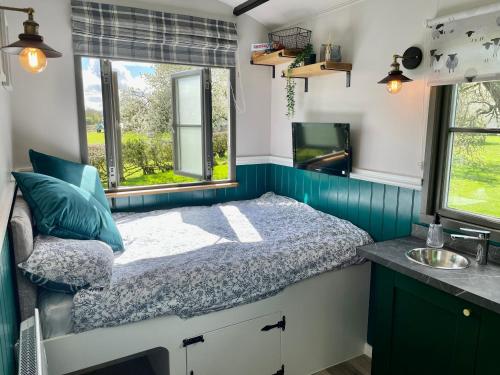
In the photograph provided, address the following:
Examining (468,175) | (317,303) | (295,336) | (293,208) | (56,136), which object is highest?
(56,136)

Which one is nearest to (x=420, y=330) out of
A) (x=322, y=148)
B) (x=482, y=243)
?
(x=482, y=243)

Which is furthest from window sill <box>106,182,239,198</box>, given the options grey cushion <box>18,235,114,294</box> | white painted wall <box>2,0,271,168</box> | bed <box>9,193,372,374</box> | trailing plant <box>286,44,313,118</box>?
grey cushion <box>18,235,114,294</box>

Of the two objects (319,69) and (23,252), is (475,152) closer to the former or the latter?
(319,69)

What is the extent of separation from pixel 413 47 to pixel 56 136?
2.52m

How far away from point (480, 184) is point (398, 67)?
0.79 m

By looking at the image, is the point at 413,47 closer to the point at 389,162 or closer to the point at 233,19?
the point at 389,162

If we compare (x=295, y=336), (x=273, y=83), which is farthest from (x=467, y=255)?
(x=273, y=83)

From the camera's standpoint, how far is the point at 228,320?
80.4 inches

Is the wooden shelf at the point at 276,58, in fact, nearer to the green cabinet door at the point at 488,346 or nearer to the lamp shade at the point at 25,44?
the lamp shade at the point at 25,44

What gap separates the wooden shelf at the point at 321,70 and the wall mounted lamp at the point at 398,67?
0.47 m

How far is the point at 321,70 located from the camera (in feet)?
8.98

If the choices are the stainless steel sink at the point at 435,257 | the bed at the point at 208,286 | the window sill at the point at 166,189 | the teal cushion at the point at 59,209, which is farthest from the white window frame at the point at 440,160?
the teal cushion at the point at 59,209

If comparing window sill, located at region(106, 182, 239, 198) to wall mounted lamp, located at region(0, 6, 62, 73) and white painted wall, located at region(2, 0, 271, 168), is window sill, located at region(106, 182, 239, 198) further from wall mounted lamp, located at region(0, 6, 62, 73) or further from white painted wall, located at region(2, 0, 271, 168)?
wall mounted lamp, located at region(0, 6, 62, 73)

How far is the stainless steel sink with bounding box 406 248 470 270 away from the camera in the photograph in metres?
2.03
